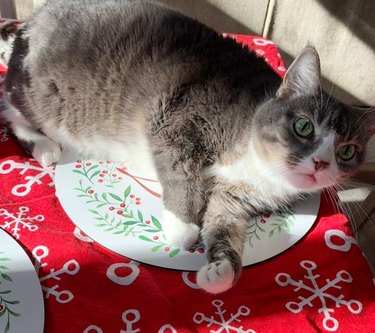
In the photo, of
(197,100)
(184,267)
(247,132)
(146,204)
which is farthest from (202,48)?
(184,267)

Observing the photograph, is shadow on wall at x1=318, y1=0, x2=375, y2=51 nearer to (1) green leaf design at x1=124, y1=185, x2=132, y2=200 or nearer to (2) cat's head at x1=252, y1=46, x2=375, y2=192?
(2) cat's head at x1=252, y1=46, x2=375, y2=192

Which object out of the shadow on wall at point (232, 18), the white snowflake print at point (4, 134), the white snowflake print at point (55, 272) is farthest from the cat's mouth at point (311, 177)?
the shadow on wall at point (232, 18)

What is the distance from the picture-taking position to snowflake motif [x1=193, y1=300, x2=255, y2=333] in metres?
0.82

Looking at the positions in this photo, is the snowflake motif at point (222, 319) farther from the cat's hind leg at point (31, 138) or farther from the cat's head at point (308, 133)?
the cat's hind leg at point (31, 138)

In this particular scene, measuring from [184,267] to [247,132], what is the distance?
0.36m

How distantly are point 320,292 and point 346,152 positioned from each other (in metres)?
0.32

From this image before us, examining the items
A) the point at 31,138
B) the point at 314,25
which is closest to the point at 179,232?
the point at 31,138

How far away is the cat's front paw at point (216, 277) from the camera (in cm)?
86

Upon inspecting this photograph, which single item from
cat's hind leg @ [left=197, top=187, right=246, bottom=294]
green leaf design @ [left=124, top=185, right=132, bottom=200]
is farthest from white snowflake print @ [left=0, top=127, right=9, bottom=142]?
cat's hind leg @ [left=197, top=187, right=246, bottom=294]

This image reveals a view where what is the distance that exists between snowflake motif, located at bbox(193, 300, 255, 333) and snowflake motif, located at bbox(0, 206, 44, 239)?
0.43m

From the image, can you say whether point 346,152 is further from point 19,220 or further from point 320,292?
point 19,220

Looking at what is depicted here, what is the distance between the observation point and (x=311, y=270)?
96 centimetres

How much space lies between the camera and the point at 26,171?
3.69ft

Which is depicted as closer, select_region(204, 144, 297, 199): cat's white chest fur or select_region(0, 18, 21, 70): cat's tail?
select_region(204, 144, 297, 199): cat's white chest fur
